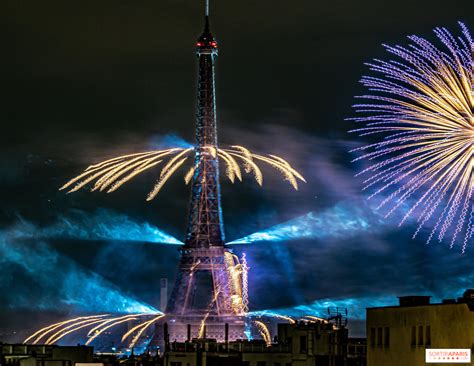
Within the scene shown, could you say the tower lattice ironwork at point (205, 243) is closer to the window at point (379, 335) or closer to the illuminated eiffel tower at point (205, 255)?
the illuminated eiffel tower at point (205, 255)

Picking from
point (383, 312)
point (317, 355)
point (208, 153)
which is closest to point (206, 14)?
point (208, 153)

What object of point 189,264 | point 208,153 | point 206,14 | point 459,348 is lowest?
point 459,348

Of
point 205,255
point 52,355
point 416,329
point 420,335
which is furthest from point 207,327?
point 420,335

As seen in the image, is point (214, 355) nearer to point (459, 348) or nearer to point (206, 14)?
point (459, 348)

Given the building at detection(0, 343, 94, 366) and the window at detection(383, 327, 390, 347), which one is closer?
the window at detection(383, 327, 390, 347)

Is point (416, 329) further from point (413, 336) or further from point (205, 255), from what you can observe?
point (205, 255)

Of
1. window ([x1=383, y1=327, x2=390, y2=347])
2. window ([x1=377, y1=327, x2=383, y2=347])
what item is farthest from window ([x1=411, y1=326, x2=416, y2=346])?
window ([x1=377, y1=327, x2=383, y2=347])

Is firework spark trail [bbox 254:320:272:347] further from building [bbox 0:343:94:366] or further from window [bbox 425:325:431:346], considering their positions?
window [bbox 425:325:431:346]
